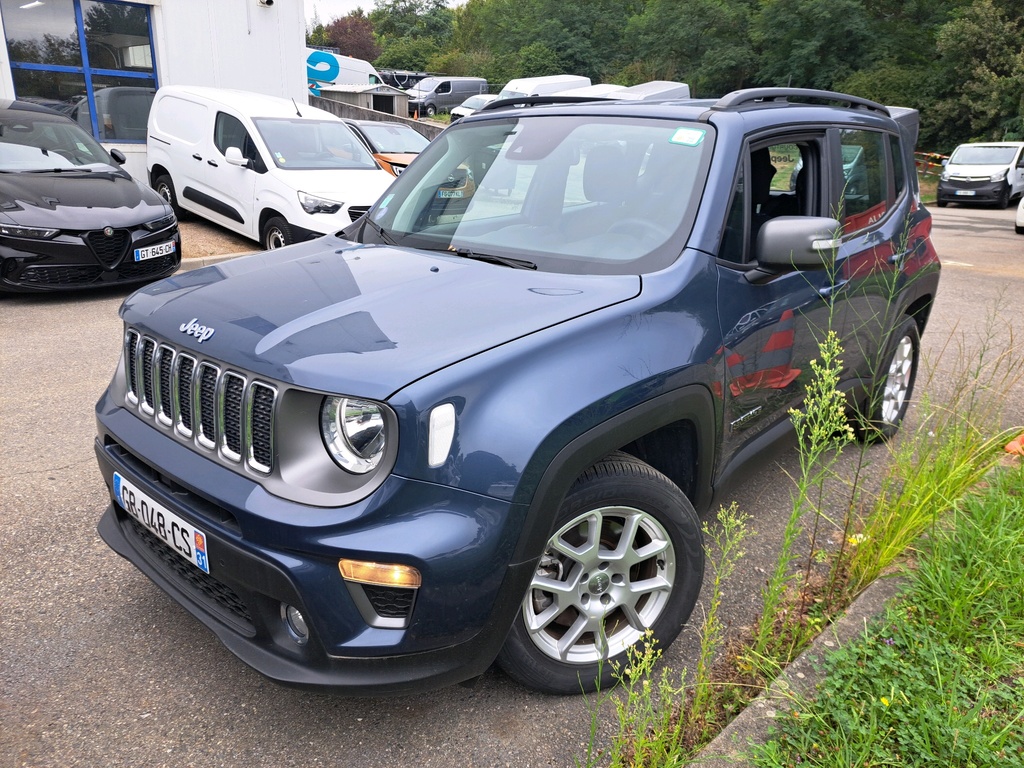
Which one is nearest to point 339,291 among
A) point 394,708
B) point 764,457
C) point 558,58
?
point 394,708

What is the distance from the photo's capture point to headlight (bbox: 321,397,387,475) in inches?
80.5

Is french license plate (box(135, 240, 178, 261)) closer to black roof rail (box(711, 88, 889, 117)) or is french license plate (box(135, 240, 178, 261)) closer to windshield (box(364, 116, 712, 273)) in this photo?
windshield (box(364, 116, 712, 273))

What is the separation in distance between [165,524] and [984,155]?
27.2 metres

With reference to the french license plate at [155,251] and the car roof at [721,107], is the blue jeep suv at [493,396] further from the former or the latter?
the french license plate at [155,251]

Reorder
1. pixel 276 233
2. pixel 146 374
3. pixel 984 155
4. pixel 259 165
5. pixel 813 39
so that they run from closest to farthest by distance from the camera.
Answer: pixel 146 374
pixel 276 233
pixel 259 165
pixel 984 155
pixel 813 39

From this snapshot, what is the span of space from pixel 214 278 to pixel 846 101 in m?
3.15

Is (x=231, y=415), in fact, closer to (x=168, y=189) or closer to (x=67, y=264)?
(x=67, y=264)

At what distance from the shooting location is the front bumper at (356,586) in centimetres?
197

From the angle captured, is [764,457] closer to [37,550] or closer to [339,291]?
[339,291]

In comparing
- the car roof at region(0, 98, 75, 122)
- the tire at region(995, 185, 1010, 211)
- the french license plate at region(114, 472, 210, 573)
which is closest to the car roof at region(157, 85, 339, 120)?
the car roof at region(0, 98, 75, 122)

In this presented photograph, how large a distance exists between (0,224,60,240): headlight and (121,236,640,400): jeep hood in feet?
15.8

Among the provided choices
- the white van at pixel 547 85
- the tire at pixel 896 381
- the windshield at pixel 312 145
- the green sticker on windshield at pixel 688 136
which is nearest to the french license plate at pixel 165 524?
the green sticker on windshield at pixel 688 136

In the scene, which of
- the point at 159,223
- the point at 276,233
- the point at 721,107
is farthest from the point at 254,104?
the point at 721,107

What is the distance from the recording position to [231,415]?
2.23m
